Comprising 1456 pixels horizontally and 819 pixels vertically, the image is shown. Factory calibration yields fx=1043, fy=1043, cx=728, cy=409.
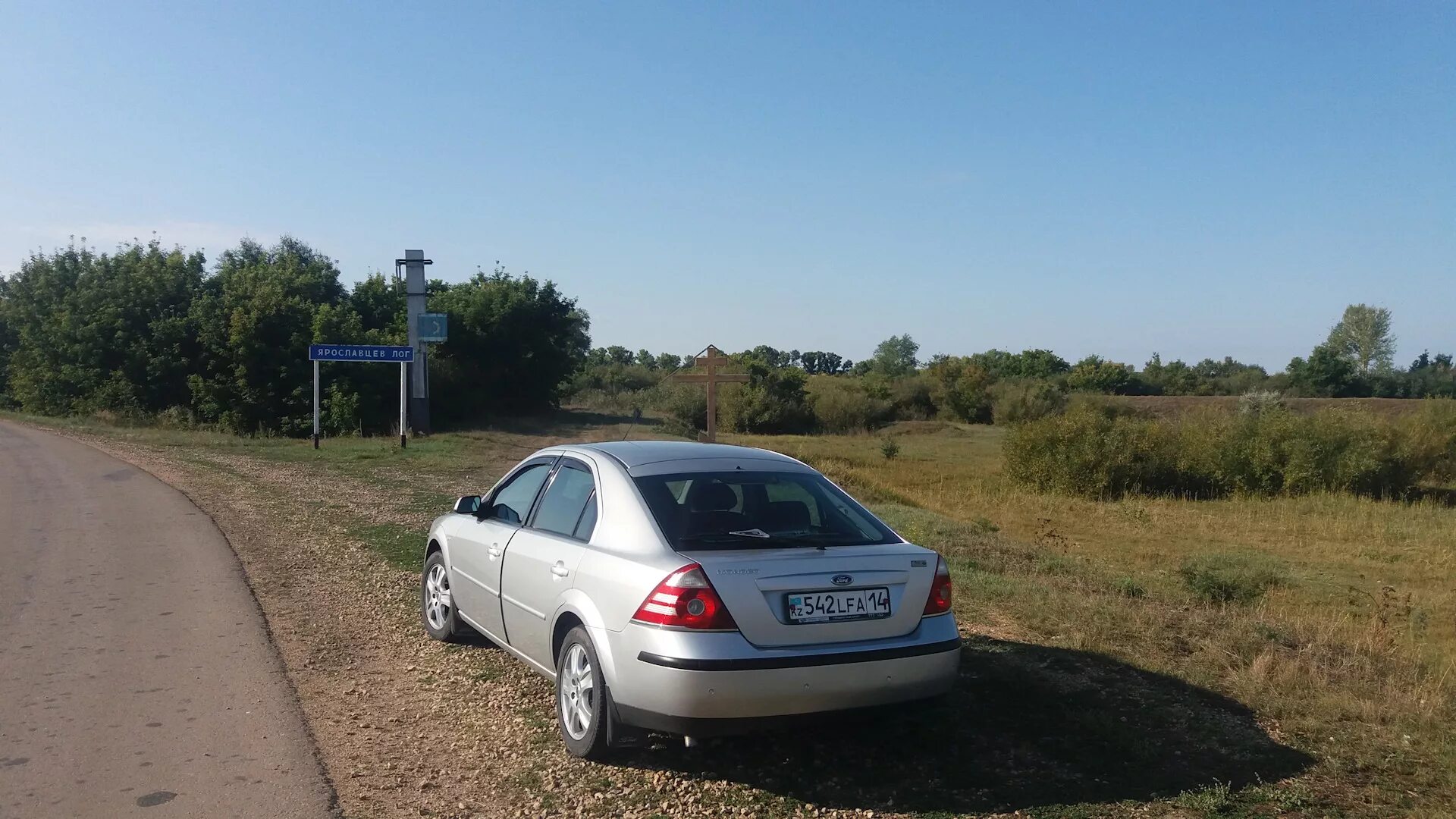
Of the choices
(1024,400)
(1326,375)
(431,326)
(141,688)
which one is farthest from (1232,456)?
(1326,375)

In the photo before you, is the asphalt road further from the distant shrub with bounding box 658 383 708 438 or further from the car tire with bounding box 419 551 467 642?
the distant shrub with bounding box 658 383 708 438

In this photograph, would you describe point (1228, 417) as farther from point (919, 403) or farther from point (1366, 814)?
point (919, 403)

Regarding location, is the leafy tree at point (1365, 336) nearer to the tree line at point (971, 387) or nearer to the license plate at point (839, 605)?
the tree line at point (971, 387)

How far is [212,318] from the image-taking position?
37.0 m

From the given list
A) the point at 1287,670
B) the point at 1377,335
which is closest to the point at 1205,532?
the point at 1287,670

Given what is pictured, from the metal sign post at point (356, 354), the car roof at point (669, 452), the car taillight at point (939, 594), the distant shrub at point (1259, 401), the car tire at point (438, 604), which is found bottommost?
the car tire at point (438, 604)

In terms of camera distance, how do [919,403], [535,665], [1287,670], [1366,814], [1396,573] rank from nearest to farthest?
[1366,814] < [535,665] < [1287,670] < [1396,573] < [919,403]

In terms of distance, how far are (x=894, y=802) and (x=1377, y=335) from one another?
2959 inches

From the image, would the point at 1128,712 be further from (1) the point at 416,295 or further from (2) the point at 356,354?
(1) the point at 416,295

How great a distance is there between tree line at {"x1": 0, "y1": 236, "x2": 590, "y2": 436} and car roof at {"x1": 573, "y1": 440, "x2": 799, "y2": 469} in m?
29.4

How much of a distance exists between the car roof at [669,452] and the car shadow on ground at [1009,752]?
1468mm

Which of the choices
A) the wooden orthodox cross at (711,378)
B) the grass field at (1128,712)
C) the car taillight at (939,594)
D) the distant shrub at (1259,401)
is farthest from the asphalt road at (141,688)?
the distant shrub at (1259,401)

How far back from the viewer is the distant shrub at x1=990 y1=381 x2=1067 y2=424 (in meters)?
53.6

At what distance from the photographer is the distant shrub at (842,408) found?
53031 millimetres
